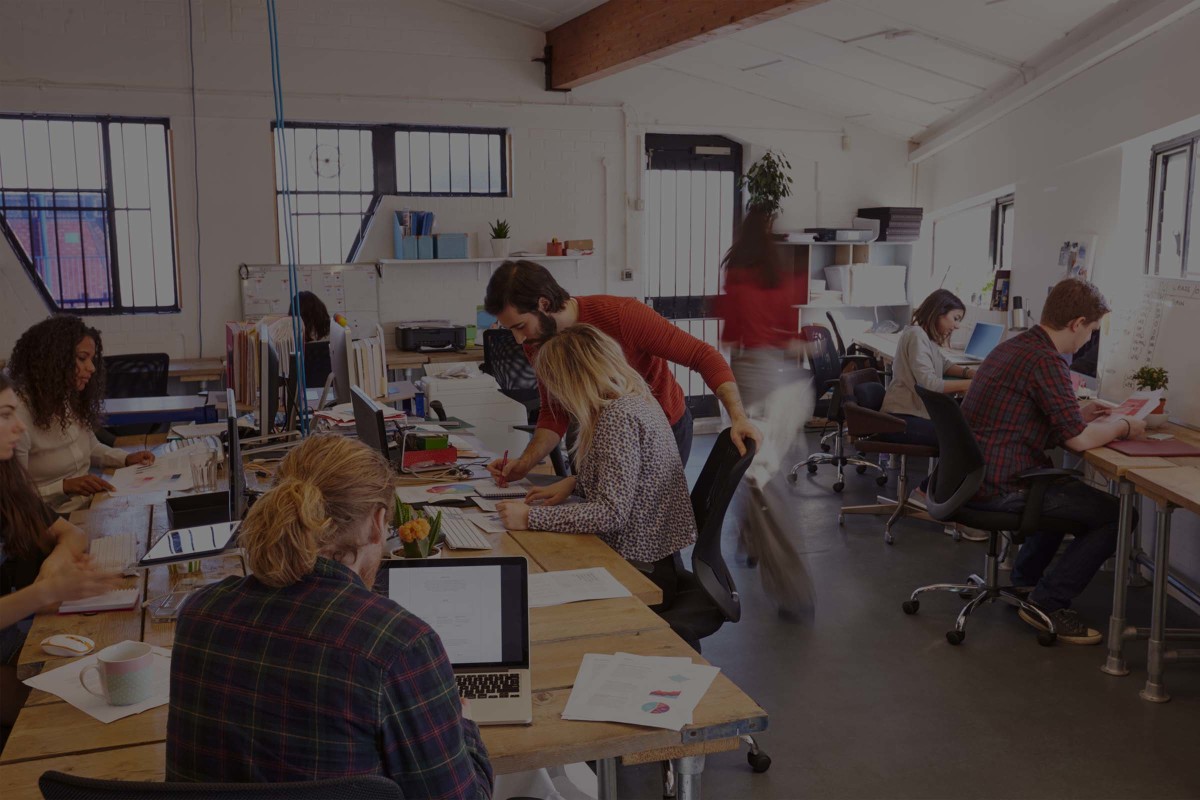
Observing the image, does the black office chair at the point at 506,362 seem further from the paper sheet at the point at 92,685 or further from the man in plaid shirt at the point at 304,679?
the man in plaid shirt at the point at 304,679

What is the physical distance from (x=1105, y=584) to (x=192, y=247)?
6.18m

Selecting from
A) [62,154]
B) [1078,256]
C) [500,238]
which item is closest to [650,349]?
[1078,256]

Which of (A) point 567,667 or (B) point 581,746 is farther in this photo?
(A) point 567,667

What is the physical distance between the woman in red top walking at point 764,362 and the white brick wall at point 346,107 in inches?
143

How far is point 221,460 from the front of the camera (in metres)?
3.97

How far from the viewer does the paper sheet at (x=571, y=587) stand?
93.7 inches

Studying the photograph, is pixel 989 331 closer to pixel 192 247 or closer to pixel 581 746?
pixel 192 247

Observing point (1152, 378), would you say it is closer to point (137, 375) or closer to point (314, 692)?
point (314, 692)

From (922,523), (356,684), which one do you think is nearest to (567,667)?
(356,684)

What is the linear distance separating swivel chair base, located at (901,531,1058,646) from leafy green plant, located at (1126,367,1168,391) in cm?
104

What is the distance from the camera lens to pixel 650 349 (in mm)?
3754

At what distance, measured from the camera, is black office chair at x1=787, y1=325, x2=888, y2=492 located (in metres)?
6.80

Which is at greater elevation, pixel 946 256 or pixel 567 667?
pixel 946 256

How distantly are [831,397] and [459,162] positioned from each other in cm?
338
